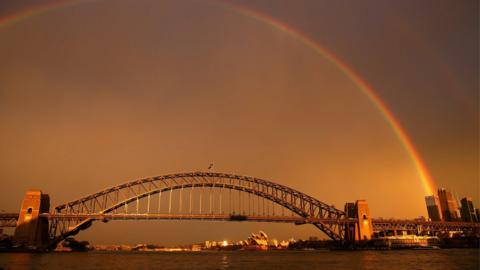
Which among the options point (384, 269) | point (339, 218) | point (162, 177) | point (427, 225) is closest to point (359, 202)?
point (339, 218)

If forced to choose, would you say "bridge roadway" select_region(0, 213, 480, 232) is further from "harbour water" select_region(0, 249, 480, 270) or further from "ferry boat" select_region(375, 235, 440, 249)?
"harbour water" select_region(0, 249, 480, 270)

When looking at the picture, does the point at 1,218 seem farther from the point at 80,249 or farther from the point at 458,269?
the point at 458,269

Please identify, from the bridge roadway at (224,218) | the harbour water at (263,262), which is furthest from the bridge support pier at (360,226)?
the harbour water at (263,262)

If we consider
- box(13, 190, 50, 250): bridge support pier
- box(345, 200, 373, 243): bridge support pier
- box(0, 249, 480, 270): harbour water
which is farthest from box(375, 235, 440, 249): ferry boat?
box(13, 190, 50, 250): bridge support pier

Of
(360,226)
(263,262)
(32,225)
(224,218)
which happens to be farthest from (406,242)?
(32,225)

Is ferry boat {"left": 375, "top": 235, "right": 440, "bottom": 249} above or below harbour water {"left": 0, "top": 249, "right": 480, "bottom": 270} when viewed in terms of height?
above

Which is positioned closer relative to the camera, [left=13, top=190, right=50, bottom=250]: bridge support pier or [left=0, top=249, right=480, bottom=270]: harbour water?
[left=0, top=249, right=480, bottom=270]: harbour water

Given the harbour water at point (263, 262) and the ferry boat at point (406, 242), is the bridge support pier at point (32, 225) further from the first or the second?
the ferry boat at point (406, 242)
